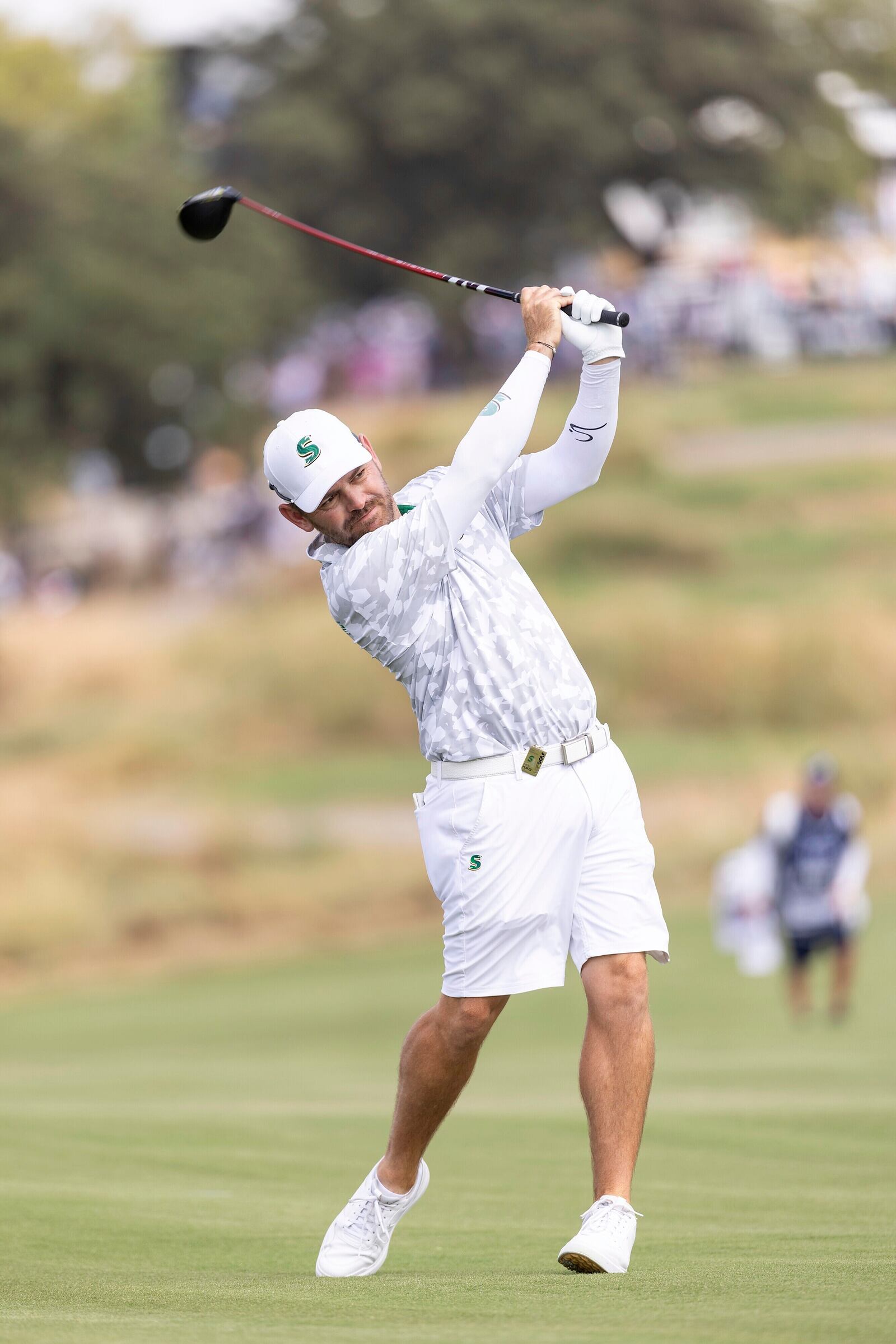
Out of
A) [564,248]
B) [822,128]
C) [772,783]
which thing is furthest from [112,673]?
[822,128]

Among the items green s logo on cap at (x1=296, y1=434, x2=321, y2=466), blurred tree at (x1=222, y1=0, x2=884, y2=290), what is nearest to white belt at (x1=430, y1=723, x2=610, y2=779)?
green s logo on cap at (x1=296, y1=434, x2=321, y2=466)

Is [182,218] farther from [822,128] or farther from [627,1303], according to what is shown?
[822,128]

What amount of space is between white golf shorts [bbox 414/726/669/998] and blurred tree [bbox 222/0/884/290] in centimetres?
4658

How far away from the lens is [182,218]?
6.16m

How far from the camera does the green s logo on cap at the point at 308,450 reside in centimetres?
487

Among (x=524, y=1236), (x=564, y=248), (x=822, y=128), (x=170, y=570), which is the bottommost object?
(x=524, y=1236)

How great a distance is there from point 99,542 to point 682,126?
58.0 feet

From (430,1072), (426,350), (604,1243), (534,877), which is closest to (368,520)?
(534,877)

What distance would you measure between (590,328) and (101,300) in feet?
117

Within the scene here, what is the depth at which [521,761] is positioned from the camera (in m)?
4.86

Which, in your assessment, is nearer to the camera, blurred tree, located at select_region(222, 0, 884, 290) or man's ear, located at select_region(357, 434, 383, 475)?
man's ear, located at select_region(357, 434, 383, 475)

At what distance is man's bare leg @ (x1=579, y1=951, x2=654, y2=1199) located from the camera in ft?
15.9

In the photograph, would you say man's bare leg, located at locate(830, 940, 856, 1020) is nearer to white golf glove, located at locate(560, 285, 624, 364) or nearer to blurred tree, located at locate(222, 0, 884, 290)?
white golf glove, located at locate(560, 285, 624, 364)

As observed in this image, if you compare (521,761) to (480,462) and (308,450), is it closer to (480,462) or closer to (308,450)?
(480,462)
